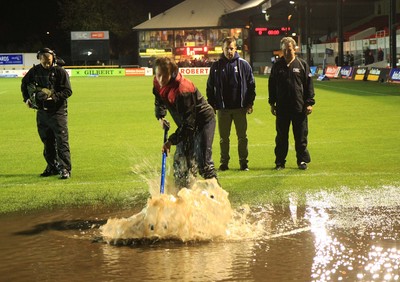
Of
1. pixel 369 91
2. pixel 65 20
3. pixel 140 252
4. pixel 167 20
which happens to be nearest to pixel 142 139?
pixel 140 252

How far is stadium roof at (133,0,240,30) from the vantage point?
295 ft

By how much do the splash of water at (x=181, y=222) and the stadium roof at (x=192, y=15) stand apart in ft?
270

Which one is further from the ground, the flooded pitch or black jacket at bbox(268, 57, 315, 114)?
black jacket at bbox(268, 57, 315, 114)

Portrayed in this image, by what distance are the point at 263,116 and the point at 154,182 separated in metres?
13.2

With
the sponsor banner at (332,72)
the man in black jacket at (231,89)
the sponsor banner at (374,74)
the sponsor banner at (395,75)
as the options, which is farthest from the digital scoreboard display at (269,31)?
the man in black jacket at (231,89)

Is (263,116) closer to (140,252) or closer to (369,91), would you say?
(369,91)

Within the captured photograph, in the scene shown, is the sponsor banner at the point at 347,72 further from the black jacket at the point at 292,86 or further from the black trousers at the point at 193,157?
the black trousers at the point at 193,157

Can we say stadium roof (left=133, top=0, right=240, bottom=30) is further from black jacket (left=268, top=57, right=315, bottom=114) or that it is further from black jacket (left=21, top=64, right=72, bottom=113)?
black jacket (left=21, top=64, right=72, bottom=113)

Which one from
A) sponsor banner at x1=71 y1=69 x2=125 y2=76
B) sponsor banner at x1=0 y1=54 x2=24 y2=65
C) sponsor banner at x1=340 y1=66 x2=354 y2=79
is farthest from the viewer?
sponsor banner at x1=0 y1=54 x2=24 y2=65

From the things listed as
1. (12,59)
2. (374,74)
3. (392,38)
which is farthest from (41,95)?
(12,59)

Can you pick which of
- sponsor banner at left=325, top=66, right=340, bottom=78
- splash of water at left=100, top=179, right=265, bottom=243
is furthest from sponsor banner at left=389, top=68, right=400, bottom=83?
splash of water at left=100, top=179, right=265, bottom=243

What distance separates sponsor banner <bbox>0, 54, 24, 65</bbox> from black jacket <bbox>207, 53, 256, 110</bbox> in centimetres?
6549

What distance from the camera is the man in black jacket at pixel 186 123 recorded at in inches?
322

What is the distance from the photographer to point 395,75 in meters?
35.8
